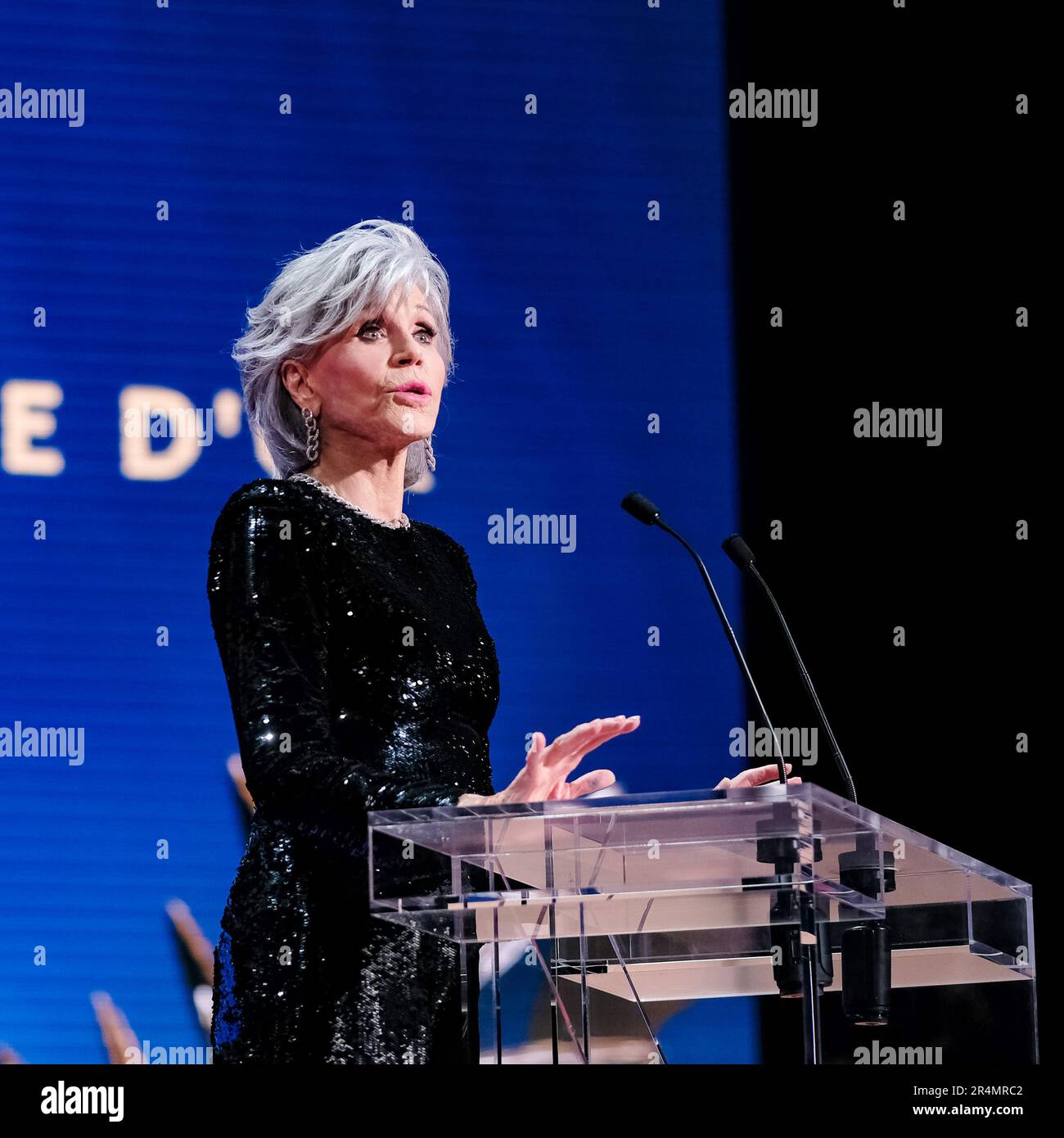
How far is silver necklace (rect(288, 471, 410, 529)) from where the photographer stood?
3.12m

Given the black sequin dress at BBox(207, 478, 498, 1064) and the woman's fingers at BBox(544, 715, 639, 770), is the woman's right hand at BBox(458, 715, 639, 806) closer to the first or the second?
the woman's fingers at BBox(544, 715, 639, 770)

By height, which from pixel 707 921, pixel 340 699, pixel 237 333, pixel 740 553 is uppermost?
pixel 237 333

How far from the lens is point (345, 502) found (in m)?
3.15

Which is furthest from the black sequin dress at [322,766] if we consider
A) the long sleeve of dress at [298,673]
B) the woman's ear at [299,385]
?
the woman's ear at [299,385]

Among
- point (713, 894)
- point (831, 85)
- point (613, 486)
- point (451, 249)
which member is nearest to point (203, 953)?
point (613, 486)

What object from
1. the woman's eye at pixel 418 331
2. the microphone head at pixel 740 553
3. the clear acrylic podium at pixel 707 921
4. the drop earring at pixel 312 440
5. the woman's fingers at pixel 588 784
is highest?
the woman's eye at pixel 418 331

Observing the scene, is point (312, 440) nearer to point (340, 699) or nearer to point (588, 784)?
point (340, 699)

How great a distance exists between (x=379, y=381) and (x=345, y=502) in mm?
247

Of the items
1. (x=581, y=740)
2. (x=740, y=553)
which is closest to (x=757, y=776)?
(x=581, y=740)

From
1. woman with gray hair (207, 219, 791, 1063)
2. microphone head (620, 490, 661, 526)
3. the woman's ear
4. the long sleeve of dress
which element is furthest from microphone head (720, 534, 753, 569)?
the woman's ear

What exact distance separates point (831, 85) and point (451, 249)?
0.99m

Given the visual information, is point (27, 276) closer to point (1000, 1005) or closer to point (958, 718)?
point (958, 718)

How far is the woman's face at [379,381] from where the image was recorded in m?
3.26

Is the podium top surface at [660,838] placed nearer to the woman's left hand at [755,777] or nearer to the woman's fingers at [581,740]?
the woman's fingers at [581,740]
